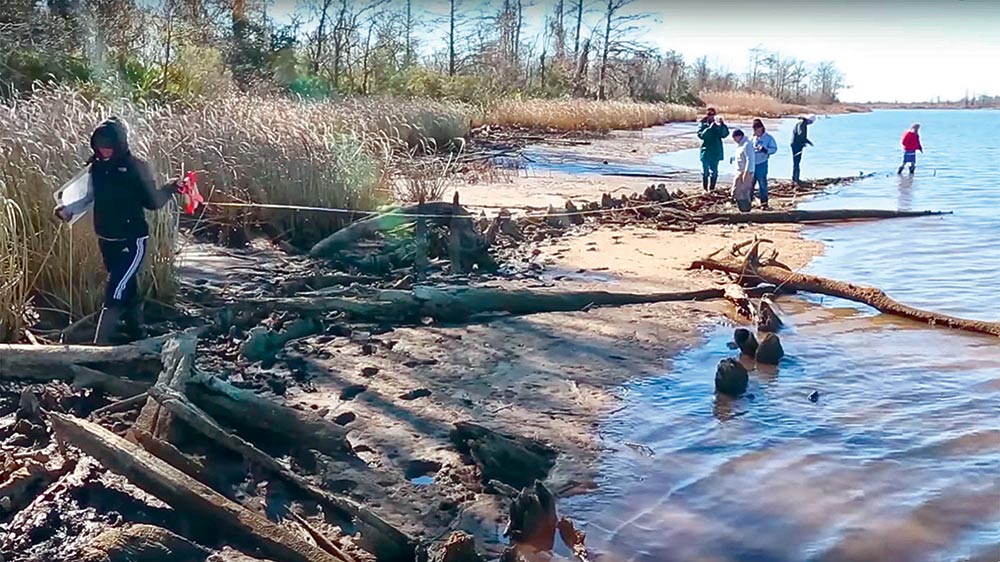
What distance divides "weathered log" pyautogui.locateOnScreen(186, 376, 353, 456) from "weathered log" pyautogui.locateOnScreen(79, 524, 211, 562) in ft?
3.83

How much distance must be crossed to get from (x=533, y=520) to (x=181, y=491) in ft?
5.07

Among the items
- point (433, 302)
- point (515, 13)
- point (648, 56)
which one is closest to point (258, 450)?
point (433, 302)

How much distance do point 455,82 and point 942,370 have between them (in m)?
29.3

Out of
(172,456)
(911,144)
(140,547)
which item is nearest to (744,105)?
(911,144)

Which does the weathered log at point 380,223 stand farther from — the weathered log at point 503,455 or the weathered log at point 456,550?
the weathered log at point 456,550

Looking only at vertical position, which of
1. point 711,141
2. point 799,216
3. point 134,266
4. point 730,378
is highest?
point 711,141

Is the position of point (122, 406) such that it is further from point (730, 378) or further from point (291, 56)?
point (291, 56)

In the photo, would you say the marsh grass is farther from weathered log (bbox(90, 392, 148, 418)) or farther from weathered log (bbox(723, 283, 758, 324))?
weathered log (bbox(90, 392, 148, 418))

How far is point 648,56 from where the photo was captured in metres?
55.9

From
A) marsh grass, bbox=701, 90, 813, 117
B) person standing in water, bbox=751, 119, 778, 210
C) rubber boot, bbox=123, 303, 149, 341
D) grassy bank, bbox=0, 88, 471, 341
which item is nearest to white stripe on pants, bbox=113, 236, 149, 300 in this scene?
rubber boot, bbox=123, 303, 149, 341

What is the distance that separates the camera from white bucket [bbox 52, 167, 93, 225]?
5980 millimetres

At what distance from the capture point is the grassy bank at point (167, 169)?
6.39 meters

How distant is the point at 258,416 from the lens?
4.82 m

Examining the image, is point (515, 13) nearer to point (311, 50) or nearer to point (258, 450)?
point (311, 50)
